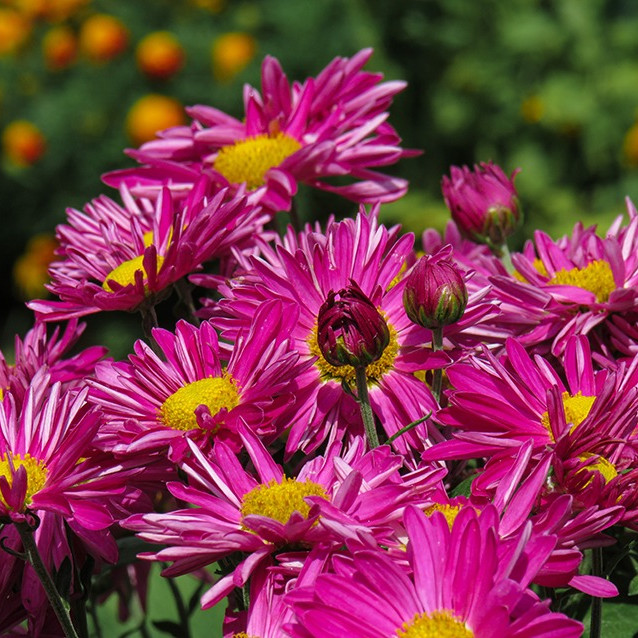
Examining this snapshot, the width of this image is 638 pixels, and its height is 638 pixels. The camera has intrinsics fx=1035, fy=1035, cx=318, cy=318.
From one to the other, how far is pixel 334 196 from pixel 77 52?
871 millimetres

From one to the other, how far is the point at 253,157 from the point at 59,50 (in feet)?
7.48

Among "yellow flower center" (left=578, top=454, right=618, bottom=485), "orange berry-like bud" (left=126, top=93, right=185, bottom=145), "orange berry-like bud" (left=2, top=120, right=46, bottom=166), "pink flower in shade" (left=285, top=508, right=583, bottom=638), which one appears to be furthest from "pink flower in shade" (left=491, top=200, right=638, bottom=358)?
"orange berry-like bud" (left=2, top=120, right=46, bottom=166)

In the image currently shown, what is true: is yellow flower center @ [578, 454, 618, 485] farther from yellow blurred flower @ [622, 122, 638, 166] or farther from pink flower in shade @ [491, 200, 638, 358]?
yellow blurred flower @ [622, 122, 638, 166]

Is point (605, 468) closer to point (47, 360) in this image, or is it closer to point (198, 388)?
point (198, 388)

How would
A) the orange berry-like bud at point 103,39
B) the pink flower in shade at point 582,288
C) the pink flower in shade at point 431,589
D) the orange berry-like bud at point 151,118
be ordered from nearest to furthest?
the pink flower in shade at point 431,589
the pink flower in shade at point 582,288
the orange berry-like bud at point 151,118
the orange berry-like bud at point 103,39

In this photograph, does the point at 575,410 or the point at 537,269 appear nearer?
the point at 575,410

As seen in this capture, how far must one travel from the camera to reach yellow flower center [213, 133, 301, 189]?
87 cm

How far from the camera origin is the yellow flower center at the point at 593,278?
2.26ft

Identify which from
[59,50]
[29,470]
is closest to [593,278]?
[29,470]

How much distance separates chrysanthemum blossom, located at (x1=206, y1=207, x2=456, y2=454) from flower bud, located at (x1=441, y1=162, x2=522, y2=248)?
0.60ft

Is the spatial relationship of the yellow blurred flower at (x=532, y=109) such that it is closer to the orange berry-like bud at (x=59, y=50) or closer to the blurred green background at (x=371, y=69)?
the blurred green background at (x=371, y=69)

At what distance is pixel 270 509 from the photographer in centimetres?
54

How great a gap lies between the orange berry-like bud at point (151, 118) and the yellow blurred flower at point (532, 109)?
0.96 meters

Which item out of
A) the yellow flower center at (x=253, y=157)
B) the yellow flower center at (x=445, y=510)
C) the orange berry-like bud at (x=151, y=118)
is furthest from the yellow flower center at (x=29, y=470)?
the orange berry-like bud at (x=151, y=118)
